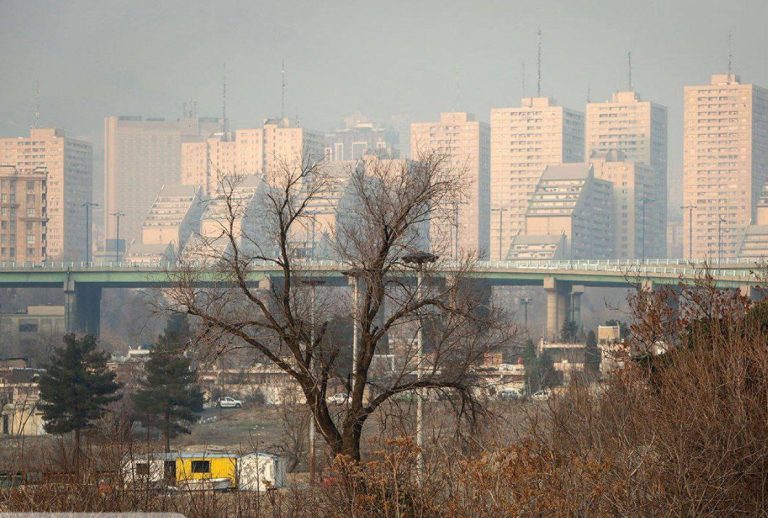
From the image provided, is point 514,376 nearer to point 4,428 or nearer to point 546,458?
point 4,428

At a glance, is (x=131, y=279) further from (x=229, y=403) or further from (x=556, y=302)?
(x=229, y=403)

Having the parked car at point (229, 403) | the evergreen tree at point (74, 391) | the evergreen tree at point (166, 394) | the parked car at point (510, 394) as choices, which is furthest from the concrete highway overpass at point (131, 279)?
the evergreen tree at point (74, 391)

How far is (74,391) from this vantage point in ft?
187

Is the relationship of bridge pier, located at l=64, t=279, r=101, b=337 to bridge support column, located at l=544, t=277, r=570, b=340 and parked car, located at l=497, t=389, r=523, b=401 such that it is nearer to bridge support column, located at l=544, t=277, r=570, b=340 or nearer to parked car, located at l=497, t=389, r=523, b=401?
bridge support column, located at l=544, t=277, r=570, b=340

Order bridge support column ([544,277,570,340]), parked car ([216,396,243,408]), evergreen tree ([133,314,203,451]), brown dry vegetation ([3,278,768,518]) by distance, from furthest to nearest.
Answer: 1. bridge support column ([544,277,570,340])
2. parked car ([216,396,243,408])
3. evergreen tree ([133,314,203,451])
4. brown dry vegetation ([3,278,768,518])

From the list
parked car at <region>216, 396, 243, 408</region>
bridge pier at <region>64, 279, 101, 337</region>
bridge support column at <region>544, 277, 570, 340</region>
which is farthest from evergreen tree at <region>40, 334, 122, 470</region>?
bridge support column at <region>544, 277, 570, 340</region>

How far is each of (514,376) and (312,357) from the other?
166 ft

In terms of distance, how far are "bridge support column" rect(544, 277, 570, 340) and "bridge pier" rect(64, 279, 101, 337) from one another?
3702 cm

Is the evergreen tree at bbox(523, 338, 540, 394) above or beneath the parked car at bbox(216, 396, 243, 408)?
above

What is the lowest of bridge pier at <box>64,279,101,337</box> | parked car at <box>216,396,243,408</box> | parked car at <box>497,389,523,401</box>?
parked car at <box>216,396,243,408</box>

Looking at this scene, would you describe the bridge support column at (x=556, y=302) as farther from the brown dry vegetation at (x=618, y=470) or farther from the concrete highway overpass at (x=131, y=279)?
the brown dry vegetation at (x=618, y=470)

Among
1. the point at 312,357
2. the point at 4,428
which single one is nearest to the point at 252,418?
the point at 4,428

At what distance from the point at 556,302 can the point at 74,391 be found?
2895 inches

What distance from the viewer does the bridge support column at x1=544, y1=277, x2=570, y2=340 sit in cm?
12331
